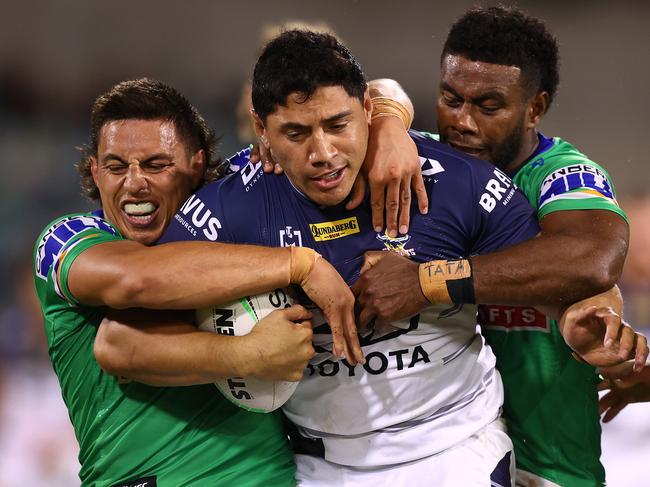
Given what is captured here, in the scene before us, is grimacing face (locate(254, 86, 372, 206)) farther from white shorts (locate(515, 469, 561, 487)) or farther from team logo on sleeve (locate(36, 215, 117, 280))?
white shorts (locate(515, 469, 561, 487))

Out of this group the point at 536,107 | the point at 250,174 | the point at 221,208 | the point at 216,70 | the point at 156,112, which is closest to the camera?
the point at 221,208

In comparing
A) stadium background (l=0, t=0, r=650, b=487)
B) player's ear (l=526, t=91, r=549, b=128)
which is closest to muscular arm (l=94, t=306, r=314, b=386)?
player's ear (l=526, t=91, r=549, b=128)

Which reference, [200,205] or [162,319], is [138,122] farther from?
[162,319]

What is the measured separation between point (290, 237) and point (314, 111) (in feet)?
1.33

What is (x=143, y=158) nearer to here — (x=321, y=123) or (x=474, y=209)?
(x=321, y=123)

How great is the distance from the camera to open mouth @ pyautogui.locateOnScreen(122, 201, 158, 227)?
9.49 ft

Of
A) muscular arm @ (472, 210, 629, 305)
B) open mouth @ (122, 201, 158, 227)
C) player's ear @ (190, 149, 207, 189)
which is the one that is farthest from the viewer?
player's ear @ (190, 149, 207, 189)

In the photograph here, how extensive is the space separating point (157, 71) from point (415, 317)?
15.8ft

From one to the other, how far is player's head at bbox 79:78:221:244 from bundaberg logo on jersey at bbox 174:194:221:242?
0.20 metres

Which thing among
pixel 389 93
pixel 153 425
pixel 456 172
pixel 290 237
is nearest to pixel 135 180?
pixel 290 237

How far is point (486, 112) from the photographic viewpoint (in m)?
3.19

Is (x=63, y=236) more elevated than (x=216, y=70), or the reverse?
(x=63, y=236)

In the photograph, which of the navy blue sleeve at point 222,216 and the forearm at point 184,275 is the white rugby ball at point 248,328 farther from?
the navy blue sleeve at point 222,216

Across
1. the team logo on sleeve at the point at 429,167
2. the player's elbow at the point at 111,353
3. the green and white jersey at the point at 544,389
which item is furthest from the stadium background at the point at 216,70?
the team logo on sleeve at the point at 429,167
